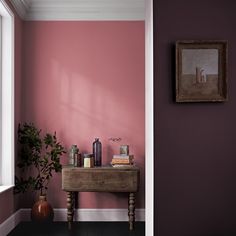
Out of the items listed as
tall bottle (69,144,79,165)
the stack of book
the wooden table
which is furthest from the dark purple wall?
tall bottle (69,144,79,165)

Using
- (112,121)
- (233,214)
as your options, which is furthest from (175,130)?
(112,121)

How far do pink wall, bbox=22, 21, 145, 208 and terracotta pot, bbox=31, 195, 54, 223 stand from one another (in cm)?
31

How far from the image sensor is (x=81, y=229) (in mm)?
4969

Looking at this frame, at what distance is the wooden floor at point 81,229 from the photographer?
4.72 meters

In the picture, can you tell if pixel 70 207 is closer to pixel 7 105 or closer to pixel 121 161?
pixel 121 161

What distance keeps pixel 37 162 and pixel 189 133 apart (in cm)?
266

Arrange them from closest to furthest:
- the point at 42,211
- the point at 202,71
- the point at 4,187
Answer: the point at 202,71, the point at 4,187, the point at 42,211

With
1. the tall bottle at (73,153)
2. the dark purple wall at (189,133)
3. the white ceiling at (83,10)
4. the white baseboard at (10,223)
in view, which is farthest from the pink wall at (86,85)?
the dark purple wall at (189,133)

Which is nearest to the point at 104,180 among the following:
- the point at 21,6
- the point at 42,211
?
the point at 42,211

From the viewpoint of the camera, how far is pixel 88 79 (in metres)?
5.49

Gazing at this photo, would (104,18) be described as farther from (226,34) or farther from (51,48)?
(226,34)

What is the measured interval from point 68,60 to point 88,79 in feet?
1.07

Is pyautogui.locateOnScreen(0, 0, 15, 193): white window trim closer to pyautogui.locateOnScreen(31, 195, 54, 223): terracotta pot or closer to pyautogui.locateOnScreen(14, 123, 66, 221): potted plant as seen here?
pyautogui.locateOnScreen(14, 123, 66, 221): potted plant

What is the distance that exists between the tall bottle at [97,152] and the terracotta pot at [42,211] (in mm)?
701
